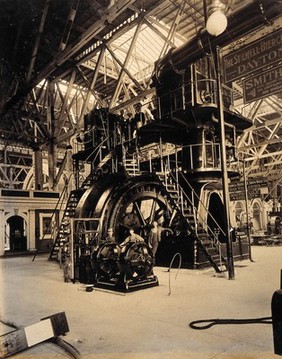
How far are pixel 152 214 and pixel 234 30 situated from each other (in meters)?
7.68

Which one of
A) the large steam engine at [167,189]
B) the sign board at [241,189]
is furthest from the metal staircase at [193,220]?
the sign board at [241,189]

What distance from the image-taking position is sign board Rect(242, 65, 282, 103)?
5.85 m

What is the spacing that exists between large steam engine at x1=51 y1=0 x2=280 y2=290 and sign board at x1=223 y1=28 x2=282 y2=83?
2.67 meters

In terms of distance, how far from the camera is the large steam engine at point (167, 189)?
30.2ft

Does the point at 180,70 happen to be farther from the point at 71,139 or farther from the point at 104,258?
the point at 71,139

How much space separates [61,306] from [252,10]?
8108mm

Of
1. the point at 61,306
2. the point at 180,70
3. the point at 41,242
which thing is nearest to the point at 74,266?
the point at 61,306

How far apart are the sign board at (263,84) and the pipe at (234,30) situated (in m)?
2.86

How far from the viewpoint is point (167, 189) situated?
40.6 ft

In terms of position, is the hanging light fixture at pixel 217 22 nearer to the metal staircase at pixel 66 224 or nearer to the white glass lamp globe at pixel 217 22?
the white glass lamp globe at pixel 217 22

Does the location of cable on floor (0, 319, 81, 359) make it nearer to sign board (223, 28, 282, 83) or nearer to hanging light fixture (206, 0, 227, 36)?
sign board (223, 28, 282, 83)

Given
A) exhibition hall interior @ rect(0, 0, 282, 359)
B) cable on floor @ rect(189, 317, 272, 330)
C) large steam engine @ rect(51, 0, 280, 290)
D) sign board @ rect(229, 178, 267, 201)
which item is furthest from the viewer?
sign board @ rect(229, 178, 267, 201)

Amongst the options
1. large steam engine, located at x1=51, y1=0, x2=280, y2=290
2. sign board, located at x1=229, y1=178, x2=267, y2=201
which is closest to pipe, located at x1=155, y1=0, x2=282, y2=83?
large steam engine, located at x1=51, y1=0, x2=280, y2=290

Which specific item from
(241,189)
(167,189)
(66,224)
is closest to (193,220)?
(167,189)
